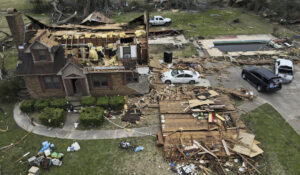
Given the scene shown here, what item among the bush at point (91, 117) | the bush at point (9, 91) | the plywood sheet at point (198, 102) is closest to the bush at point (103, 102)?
the bush at point (91, 117)

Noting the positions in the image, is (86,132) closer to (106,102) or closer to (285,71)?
(106,102)

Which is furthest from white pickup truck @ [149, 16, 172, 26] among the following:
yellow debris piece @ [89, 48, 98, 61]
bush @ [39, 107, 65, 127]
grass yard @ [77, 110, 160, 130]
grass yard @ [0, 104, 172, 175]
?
grass yard @ [0, 104, 172, 175]

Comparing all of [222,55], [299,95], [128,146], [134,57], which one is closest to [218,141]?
[128,146]

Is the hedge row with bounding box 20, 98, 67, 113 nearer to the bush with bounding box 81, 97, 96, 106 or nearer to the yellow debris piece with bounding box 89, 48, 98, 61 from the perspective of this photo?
the bush with bounding box 81, 97, 96, 106

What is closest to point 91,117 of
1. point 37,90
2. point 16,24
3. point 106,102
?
A: point 106,102

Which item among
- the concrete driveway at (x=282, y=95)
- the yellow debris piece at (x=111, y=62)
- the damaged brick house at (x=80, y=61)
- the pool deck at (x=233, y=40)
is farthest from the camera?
the pool deck at (x=233, y=40)

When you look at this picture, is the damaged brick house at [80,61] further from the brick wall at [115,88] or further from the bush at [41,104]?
the bush at [41,104]
